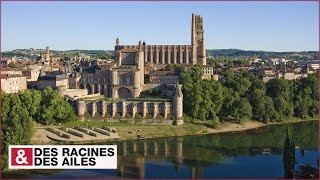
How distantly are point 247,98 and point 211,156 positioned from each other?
22.5 metres

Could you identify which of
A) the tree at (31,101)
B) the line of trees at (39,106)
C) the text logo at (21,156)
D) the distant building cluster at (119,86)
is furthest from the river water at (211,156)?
the tree at (31,101)

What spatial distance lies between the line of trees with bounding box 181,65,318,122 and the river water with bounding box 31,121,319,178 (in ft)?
16.0

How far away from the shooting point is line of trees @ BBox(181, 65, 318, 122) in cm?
5938

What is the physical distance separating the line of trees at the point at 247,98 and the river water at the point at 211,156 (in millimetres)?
4872

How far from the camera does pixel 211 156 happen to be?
44281 millimetres

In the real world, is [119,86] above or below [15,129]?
above

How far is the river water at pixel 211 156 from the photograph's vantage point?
37.8 m

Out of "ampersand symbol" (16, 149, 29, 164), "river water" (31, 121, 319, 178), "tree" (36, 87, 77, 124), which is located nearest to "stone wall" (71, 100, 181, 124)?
"tree" (36, 87, 77, 124)

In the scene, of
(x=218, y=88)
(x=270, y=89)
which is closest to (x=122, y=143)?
(x=218, y=88)

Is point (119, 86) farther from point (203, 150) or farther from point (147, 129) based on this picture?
point (203, 150)

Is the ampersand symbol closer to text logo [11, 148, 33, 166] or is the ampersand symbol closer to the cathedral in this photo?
text logo [11, 148, 33, 166]

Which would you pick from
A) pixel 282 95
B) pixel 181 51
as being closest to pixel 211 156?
pixel 282 95

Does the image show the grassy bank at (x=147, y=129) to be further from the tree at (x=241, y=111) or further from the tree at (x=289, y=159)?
the tree at (x=289, y=159)

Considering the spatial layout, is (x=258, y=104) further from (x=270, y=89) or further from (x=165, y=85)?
(x=165, y=85)
